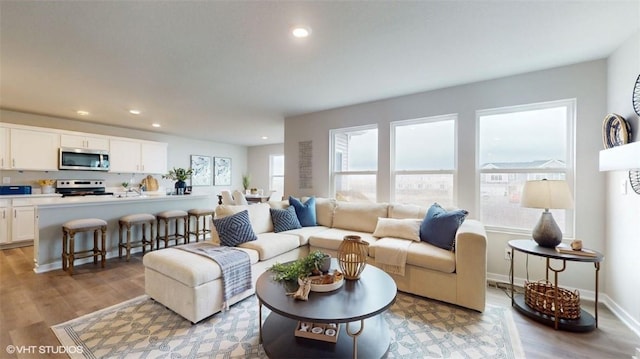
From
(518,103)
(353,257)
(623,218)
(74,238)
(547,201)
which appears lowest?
(74,238)

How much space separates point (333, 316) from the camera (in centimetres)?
149

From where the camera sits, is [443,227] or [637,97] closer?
[637,97]

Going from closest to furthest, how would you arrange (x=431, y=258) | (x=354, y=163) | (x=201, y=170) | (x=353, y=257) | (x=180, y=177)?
(x=353, y=257)
(x=431, y=258)
(x=354, y=163)
(x=180, y=177)
(x=201, y=170)

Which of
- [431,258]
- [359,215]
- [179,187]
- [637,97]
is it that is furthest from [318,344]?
[179,187]

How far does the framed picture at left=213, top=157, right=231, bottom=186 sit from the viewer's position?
318 inches

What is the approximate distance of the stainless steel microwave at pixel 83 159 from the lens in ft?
16.4

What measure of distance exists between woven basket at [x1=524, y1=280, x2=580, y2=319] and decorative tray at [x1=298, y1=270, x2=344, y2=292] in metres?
1.92

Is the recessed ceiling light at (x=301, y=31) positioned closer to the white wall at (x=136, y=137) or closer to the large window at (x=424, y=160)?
the large window at (x=424, y=160)

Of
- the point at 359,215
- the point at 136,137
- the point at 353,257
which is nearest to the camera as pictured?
the point at 353,257

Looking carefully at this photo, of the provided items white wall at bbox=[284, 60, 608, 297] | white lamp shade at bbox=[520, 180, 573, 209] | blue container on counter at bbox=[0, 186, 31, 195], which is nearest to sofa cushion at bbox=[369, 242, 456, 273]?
white lamp shade at bbox=[520, 180, 573, 209]

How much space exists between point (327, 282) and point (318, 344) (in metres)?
0.40

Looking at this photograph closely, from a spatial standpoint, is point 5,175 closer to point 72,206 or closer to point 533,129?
point 72,206

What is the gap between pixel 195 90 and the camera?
3564 mm

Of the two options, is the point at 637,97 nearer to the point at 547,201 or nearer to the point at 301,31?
the point at 547,201
